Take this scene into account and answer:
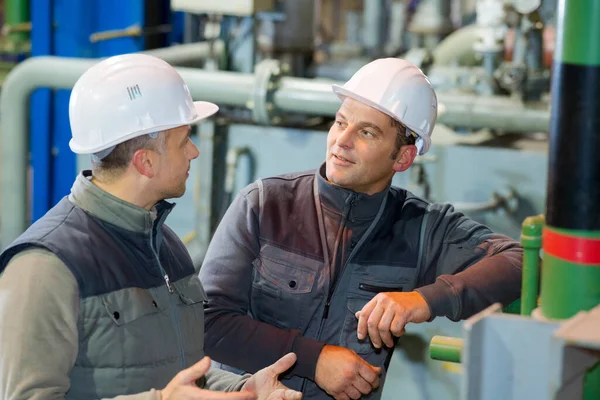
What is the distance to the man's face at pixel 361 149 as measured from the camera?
2.48 meters

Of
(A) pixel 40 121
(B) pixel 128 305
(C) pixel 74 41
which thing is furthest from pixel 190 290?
(C) pixel 74 41

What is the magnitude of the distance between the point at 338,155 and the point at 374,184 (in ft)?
0.47

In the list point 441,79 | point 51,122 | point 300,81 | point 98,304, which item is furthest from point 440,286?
point 51,122

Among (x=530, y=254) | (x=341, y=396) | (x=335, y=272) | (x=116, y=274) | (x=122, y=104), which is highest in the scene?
(x=122, y=104)

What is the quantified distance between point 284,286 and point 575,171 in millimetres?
1188

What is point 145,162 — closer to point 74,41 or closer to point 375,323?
point 375,323

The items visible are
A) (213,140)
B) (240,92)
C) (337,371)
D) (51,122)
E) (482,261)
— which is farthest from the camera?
(51,122)

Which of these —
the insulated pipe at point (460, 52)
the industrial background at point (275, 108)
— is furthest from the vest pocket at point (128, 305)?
the insulated pipe at point (460, 52)

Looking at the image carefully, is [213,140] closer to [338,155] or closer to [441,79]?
[441,79]

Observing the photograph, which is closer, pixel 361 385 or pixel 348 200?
pixel 361 385

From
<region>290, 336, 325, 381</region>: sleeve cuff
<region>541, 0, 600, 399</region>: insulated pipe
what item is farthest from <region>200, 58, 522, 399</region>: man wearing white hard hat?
<region>541, 0, 600, 399</region>: insulated pipe

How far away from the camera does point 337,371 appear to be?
2.28 metres

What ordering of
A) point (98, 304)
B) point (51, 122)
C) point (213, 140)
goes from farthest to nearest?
1. point (51, 122)
2. point (213, 140)
3. point (98, 304)

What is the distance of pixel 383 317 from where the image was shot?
6.97 ft
